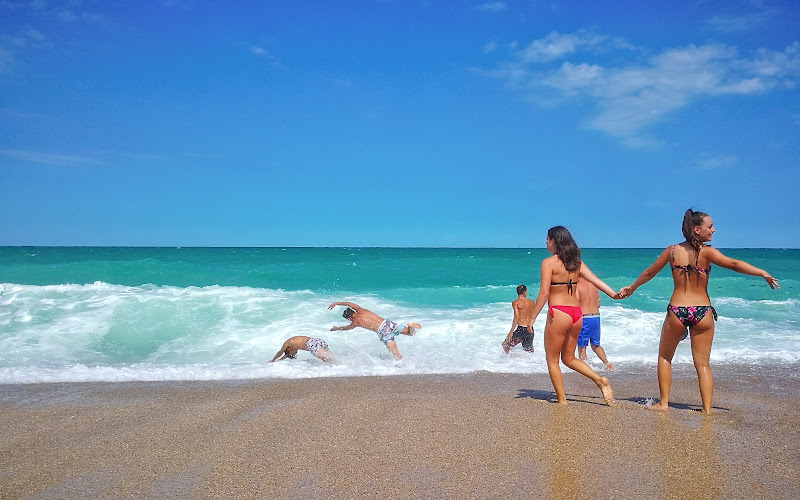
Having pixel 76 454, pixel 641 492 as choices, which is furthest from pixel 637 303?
pixel 76 454

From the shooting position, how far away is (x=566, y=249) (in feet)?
16.5

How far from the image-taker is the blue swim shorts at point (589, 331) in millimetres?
7773

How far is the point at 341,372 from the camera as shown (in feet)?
24.0

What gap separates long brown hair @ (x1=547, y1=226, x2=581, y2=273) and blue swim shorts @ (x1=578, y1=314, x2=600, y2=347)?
3.01 m

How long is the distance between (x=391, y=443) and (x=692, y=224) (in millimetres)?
3093

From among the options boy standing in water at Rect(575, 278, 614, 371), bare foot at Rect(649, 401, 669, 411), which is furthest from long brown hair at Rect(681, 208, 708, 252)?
boy standing in water at Rect(575, 278, 614, 371)

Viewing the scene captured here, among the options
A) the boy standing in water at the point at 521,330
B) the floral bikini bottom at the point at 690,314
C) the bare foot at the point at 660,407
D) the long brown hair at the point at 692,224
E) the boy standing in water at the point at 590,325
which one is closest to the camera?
the long brown hair at the point at 692,224

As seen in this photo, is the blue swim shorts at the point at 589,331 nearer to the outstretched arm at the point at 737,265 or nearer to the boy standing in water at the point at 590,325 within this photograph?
the boy standing in water at the point at 590,325

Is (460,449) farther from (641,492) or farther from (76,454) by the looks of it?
(76,454)

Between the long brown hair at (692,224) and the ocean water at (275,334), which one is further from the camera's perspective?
the ocean water at (275,334)

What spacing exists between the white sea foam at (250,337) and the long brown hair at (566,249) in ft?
8.82

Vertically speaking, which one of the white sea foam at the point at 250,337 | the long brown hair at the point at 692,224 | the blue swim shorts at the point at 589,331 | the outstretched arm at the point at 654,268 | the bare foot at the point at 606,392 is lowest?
the white sea foam at the point at 250,337

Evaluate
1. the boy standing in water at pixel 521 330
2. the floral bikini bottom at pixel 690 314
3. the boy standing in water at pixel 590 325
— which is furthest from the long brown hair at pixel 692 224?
the boy standing in water at pixel 521 330

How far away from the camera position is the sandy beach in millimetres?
3412
